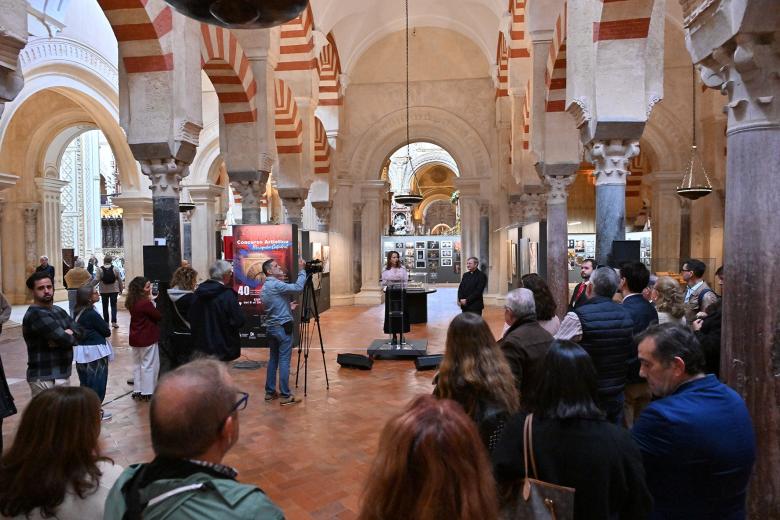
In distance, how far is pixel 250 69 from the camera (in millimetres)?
8219

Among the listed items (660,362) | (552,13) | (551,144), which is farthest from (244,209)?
(660,362)

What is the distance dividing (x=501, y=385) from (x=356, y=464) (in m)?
1.81

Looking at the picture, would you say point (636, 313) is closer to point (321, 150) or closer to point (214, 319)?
point (214, 319)

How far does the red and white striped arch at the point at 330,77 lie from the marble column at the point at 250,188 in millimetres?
5497

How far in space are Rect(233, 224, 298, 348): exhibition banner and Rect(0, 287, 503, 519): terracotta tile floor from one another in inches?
30.2

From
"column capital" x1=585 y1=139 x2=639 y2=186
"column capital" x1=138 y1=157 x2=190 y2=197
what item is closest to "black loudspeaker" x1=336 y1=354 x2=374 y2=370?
"column capital" x1=138 y1=157 x2=190 y2=197

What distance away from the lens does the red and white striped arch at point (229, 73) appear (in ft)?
23.5

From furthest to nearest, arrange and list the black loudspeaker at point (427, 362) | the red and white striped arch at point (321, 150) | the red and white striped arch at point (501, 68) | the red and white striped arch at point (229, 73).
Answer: the red and white striped arch at point (321, 150) < the red and white striped arch at point (501, 68) < the red and white striped arch at point (229, 73) < the black loudspeaker at point (427, 362)

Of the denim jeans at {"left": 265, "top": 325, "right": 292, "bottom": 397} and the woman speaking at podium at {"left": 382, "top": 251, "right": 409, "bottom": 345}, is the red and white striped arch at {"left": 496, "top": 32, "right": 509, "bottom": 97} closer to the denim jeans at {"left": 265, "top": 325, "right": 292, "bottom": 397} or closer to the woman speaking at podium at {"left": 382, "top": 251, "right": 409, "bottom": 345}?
the woman speaking at podium at {"left": 382, "top": 251, "right": 409, "bottom": 345}

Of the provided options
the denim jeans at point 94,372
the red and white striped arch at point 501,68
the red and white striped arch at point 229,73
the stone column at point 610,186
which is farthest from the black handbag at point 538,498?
the red and white striped arch at point 501,68

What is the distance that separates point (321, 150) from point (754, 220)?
451 inches

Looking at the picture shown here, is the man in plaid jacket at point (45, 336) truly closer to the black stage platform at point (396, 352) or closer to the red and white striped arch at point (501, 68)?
the black stage platform at point (396, 352)

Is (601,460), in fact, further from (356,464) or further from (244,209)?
(244,209)

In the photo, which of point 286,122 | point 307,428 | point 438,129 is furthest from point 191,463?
point 438,129
